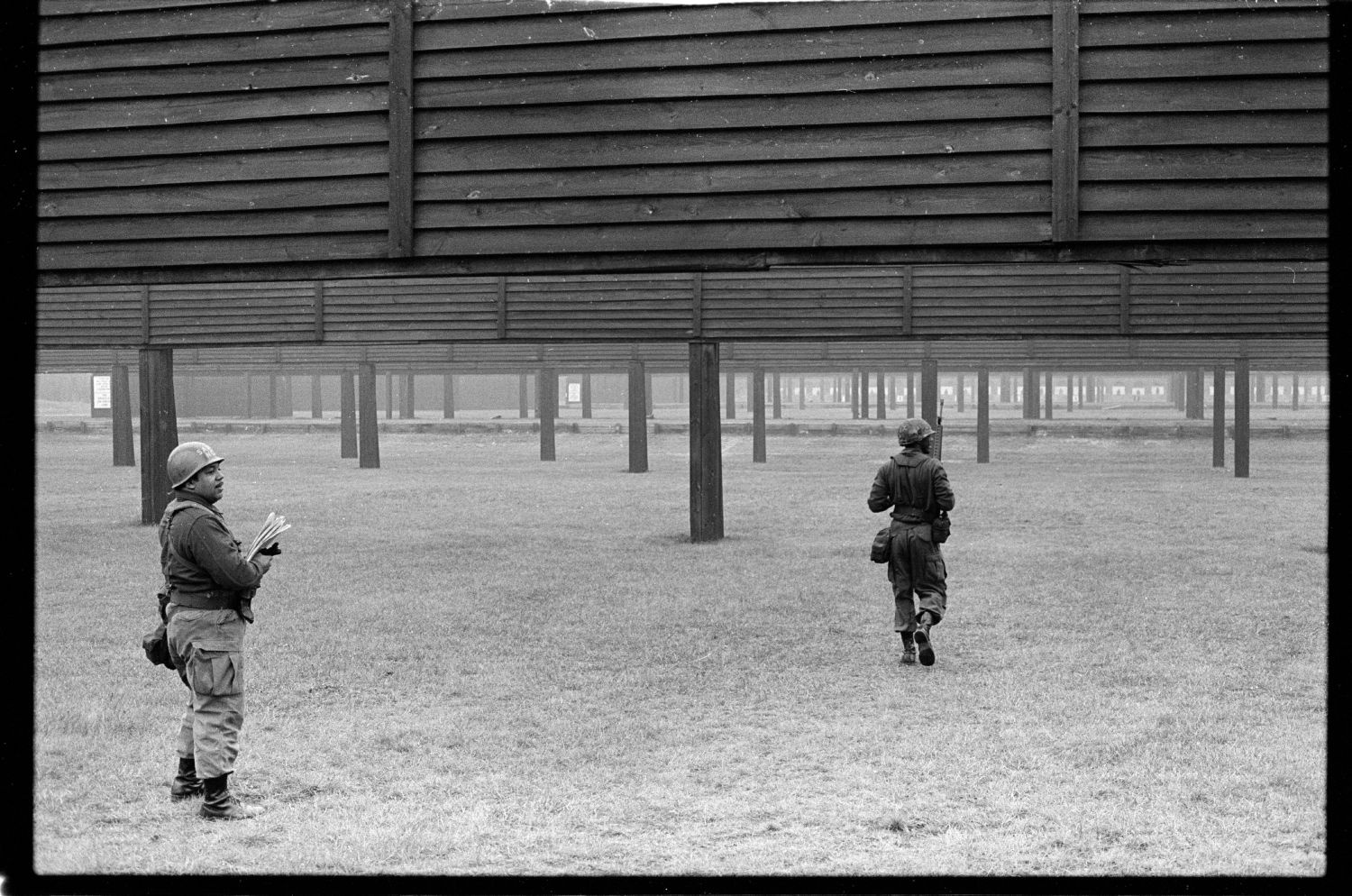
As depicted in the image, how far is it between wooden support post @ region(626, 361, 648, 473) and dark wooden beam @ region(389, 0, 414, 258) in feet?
70.6

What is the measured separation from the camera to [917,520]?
10352mm

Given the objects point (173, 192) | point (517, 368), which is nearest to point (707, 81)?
point (173, 192)

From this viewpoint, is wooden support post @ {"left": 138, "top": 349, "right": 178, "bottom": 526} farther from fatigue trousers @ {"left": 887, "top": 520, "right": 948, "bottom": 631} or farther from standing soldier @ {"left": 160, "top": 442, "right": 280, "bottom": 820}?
standing soldier @ {"left": 160, "top": 442, "right": 280, "bottom": 820}

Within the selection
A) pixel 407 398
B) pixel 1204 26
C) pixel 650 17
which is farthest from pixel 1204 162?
pixel 407 398

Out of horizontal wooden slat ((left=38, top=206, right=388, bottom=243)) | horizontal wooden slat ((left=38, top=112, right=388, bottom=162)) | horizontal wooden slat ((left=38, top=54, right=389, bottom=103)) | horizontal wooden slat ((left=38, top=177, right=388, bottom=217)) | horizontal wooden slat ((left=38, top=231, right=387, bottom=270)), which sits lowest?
horizontal wooden slat ((left=38, top=231, right=387, bottom=270))

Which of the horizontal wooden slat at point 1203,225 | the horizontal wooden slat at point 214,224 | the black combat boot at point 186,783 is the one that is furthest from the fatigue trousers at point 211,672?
the horizontal wooden slat at point 1203,225

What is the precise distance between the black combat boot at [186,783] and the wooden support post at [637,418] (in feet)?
71.0

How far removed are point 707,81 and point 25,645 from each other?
4021mm

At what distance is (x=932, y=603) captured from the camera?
10.3 metres

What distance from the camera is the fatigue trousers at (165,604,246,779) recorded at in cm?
649

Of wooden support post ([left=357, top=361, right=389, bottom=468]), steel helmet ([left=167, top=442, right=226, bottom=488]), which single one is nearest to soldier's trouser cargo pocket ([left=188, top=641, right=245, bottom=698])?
steel helmet ([left=167, top=442, right=226, bottom=488])

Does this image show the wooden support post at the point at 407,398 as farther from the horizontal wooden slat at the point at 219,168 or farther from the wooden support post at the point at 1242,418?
the horizontal wooden slat at the point at 219,168

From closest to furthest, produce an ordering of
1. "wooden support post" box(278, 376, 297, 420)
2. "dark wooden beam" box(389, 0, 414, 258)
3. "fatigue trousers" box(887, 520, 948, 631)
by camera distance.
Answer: "dark wooden beam" box(389, 0, 414, 258)
"fatigue trousers" box(887, 520, 948, 631)
"wooden support post" box(278, 376, 297, 420)

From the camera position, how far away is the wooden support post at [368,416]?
31.7 meters
